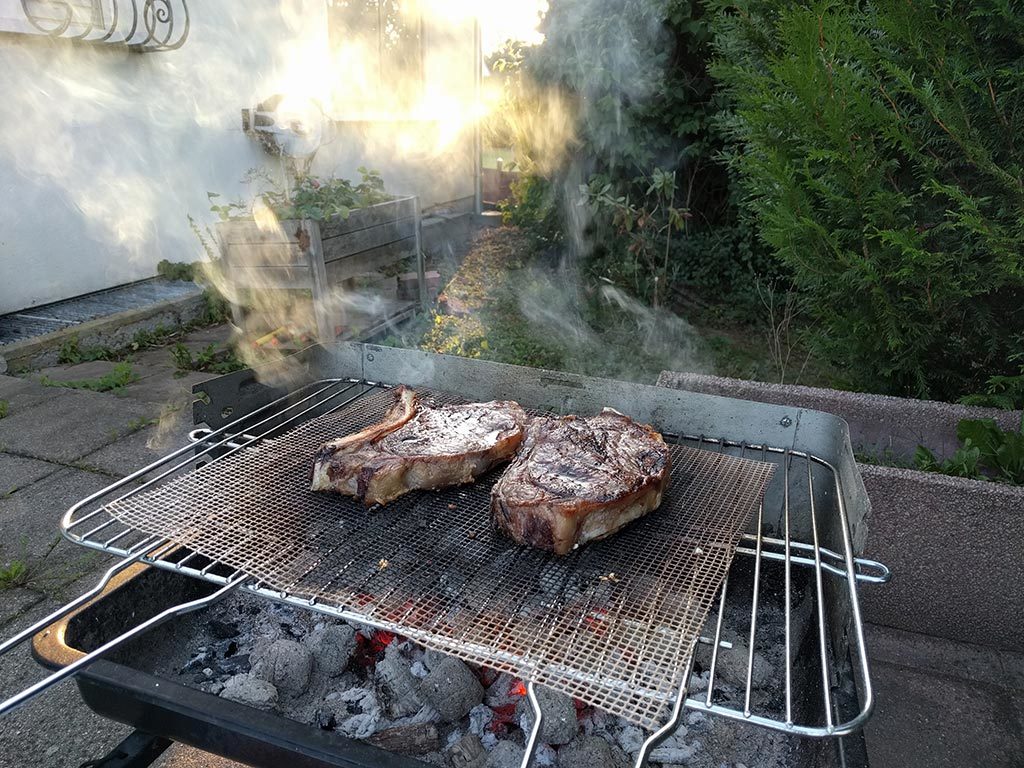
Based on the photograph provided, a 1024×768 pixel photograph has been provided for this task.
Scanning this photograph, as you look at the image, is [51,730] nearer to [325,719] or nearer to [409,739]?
[325,719]

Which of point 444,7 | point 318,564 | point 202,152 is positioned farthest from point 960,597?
point 444,7

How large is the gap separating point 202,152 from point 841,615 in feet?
25.8

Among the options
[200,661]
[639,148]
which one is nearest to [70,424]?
[200,661]

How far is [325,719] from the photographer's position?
87.4 inches

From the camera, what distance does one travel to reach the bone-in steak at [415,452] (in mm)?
2188

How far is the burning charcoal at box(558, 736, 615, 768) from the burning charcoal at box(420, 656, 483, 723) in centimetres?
33

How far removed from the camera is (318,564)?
73.1 inches

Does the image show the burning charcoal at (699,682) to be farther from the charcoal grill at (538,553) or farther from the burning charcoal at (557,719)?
the burning charcoal at (557,719)

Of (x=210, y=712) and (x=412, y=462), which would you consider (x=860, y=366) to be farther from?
(x=210, y=712)

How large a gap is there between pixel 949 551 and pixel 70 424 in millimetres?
5211

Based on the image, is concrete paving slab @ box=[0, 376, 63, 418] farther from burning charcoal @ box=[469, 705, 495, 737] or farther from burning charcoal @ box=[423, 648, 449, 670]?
burning charcoal @ box=[469, 705, 495, 737]

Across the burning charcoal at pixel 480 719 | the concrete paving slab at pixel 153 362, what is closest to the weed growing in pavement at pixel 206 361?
the concrete paving slab at pixel 153 362

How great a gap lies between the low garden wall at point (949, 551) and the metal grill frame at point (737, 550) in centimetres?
29

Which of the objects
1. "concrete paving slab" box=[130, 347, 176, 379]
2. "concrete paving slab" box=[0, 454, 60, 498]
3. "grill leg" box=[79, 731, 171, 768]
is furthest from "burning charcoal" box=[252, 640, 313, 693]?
"concrete paving slab" box=[130, 347, 176, 379]
